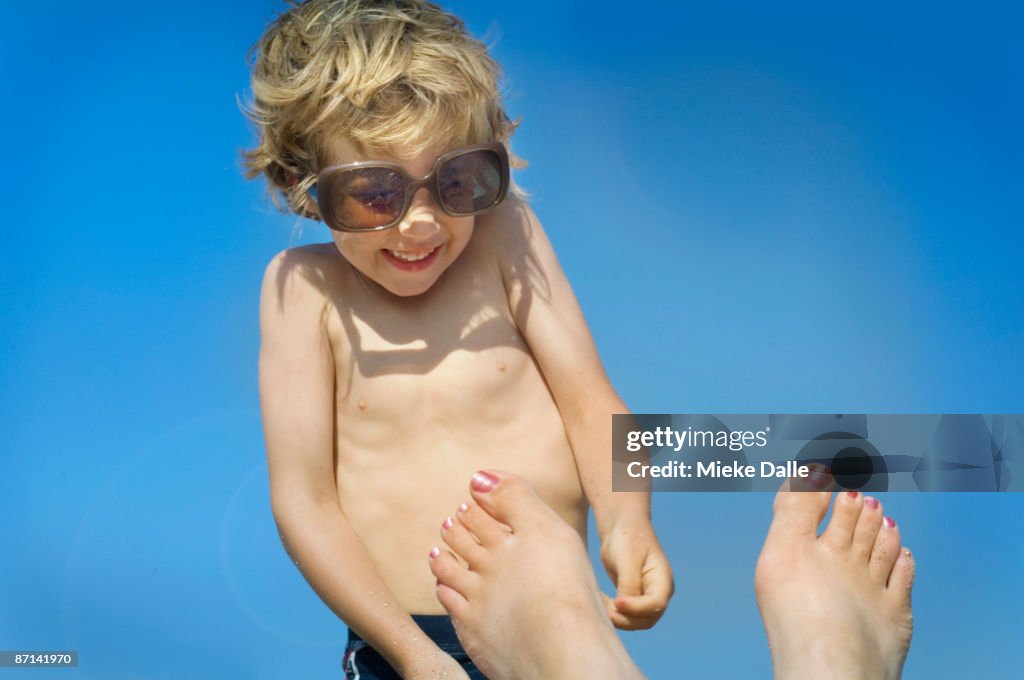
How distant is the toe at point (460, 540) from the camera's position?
145 centimetres

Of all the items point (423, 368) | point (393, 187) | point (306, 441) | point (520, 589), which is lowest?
point (520, 589)

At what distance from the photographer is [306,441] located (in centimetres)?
155

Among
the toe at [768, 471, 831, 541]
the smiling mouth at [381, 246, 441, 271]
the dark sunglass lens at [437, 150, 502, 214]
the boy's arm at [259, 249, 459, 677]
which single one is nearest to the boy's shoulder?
the boy's arm at [259, 249, 459, 677]

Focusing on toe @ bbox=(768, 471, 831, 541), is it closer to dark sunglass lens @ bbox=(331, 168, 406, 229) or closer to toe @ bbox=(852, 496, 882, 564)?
toe @ bbox=(852, 496, 882, 564)

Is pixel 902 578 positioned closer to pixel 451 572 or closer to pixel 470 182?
pixel 451 572

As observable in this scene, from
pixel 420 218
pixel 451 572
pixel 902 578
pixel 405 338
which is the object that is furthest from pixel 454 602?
pixel 902 578

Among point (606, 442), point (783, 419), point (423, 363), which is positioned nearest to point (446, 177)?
point (423, 363)

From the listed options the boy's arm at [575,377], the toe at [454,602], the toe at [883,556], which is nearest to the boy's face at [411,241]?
the boy's arm at [575,377]

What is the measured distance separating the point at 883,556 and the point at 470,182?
0.72 meters

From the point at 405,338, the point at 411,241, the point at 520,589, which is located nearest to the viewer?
the point at 520,589

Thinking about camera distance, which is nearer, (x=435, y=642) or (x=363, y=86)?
(x=363, y=86)

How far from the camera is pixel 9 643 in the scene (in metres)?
1.96

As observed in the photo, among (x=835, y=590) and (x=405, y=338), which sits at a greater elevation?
(x=405, y=338)

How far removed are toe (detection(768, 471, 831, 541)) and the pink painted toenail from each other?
379mm
